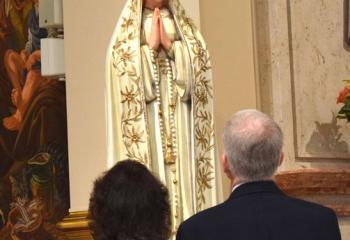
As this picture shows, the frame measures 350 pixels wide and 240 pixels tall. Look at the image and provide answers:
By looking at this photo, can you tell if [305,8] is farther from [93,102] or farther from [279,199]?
[279,199]

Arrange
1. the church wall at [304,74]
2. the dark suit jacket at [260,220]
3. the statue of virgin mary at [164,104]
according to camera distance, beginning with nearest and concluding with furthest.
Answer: the dark suit jacket at [260,220] < the statue of virgin mary at [164,104] < the church wall at [304,74]

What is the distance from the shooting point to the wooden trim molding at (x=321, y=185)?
19.3ft

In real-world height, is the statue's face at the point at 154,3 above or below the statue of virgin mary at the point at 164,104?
above

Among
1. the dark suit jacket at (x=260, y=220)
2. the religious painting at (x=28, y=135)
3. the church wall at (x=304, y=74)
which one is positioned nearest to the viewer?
the dark suit jacket at (x=260, y=220)

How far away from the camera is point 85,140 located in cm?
658

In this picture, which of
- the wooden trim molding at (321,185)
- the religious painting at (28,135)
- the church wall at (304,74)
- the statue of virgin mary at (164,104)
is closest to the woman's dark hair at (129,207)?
the statue of virgin mary at (164,104)

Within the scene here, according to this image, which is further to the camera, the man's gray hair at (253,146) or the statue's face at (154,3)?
the statue's face at (154,3)

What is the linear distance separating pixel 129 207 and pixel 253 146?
0.54 m

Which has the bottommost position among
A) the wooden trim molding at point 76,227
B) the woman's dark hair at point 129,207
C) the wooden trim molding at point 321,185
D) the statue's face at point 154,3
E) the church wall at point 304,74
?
the wooden trim molding at point 76,227

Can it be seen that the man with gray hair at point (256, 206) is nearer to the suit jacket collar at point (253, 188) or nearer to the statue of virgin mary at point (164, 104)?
the suit jacket collar at point (253, 188)

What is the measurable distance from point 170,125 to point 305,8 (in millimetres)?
2101

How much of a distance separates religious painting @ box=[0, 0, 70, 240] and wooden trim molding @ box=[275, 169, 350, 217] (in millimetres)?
1961

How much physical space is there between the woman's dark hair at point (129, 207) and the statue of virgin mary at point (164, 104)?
1.90m

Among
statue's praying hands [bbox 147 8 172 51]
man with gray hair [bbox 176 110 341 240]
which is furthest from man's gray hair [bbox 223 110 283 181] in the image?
statue's praying hands [bbox 147 8 172 51]
